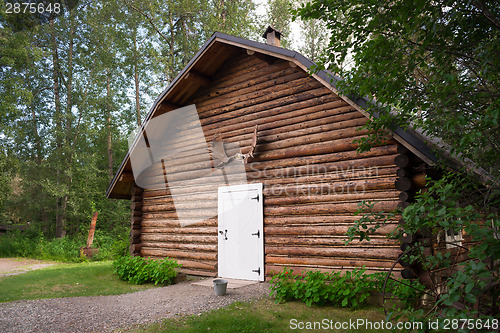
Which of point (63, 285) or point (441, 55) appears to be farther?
point (63, 285)

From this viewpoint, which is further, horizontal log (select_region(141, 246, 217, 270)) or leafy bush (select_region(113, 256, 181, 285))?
horizontal log (select_region(141, 246, 217, 270))

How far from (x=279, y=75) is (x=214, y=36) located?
79.5 inches

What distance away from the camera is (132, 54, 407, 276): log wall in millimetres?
7031

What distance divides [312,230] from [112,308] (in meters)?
4.46

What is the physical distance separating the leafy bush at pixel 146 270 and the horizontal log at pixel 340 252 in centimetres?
279

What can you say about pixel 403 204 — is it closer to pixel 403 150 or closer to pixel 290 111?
pixel 403 150

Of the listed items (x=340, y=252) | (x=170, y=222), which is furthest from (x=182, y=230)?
(x=340, y=252)

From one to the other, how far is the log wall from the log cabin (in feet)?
0.09

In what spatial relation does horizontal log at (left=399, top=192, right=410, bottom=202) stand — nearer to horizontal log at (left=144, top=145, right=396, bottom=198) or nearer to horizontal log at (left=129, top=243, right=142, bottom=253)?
horizontal log at (left=144, top=145, right=396, bottom=198)

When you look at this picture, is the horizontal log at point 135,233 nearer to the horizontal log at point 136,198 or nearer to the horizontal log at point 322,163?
the horizontal log at point 136,198

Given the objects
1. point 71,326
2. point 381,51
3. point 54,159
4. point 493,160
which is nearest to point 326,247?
point 493,160

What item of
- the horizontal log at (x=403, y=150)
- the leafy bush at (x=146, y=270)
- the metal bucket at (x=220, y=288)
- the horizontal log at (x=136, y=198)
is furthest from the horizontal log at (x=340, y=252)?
the horizontal log at (x=136, y=198)

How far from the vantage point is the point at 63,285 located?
9531 millimetres

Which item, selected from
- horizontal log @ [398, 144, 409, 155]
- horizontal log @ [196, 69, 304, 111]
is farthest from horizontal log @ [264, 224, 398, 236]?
horizontal log @ [196, 69, 304, 111]
